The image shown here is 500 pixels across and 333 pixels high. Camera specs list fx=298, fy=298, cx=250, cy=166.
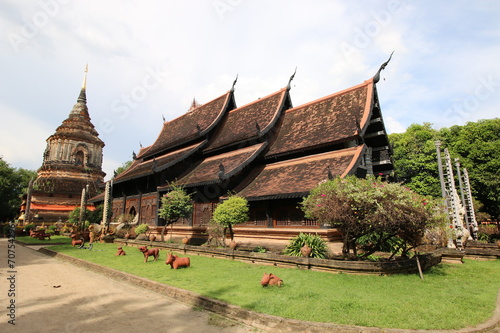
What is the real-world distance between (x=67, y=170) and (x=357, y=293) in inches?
1700

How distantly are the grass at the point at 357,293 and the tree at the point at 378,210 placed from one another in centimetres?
123

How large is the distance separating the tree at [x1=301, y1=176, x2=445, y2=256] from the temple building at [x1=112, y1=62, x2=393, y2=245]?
9.89 feet

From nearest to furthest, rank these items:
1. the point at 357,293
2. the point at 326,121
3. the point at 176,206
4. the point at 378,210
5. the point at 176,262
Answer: the point at 357,293
the point at 378,210
the point at 176,262
the point at 176,206
the point at 326,121

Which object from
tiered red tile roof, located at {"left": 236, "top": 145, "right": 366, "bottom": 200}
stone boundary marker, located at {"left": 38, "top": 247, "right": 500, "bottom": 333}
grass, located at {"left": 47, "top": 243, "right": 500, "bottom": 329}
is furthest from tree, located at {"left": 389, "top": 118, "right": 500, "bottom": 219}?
stone boundary marker, located at {"left": 38, "top": 247, "right": 500, "bottom": 333}

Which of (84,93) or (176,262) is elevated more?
(84,93)

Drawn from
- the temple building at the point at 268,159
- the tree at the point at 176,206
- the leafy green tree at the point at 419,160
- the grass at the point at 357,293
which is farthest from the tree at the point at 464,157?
the grass at the point at 357,293

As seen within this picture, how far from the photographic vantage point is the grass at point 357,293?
4.72 meters

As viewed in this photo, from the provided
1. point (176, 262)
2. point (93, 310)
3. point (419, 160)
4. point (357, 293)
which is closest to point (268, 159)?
point (176, 262)

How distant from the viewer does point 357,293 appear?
20.1 ft

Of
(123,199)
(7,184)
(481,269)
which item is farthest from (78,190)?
(481,269)

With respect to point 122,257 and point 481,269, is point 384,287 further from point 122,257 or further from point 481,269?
point 122,257

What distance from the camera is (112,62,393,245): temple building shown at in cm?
1298

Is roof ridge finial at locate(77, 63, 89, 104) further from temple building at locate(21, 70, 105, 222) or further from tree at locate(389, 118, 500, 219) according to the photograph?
tree at locate(389, 118, 500, 219)

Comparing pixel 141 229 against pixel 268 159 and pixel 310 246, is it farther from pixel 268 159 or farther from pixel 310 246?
pixel 310 246
